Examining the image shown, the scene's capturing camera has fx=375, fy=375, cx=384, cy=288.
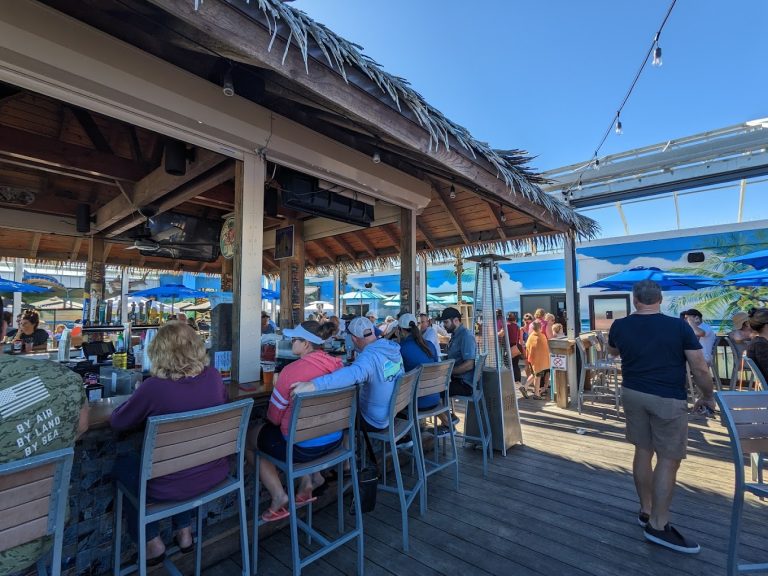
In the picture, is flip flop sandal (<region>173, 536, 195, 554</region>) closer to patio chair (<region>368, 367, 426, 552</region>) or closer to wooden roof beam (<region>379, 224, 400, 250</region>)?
patio chair (<region>368, 367, 426, 552</region>)

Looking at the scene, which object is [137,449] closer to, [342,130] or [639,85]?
[342,130]

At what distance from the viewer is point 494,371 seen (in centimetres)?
388

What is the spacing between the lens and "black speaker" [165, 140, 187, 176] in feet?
10.8

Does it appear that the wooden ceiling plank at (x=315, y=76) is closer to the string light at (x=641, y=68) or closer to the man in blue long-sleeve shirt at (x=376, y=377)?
the man in blue long-sleeve shirt at (x=376, y=377)

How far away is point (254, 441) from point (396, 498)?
1.34m

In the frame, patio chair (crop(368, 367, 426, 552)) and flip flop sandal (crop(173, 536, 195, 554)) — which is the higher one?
patio chair (crop(368, 367, 426, 552))

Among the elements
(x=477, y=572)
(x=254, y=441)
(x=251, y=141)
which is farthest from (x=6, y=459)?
(x=251, y=141)

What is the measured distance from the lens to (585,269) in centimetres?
968

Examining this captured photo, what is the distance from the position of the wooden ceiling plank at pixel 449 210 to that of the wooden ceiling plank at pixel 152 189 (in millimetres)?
2728

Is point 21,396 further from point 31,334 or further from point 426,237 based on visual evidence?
point 31,334

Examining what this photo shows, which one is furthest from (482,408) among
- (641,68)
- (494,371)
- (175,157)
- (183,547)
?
(641,68)

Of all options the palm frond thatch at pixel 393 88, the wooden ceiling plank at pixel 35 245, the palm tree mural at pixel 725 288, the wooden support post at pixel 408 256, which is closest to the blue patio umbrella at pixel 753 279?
the palm tree mural at pixel 725 288

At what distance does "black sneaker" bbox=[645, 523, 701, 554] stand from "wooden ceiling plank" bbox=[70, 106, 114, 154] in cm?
548

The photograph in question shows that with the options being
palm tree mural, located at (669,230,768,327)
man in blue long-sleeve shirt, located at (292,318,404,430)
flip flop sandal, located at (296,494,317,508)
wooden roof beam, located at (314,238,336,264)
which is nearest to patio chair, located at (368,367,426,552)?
man in blue long-sleeve shirt, located at (292,318,404,430)
